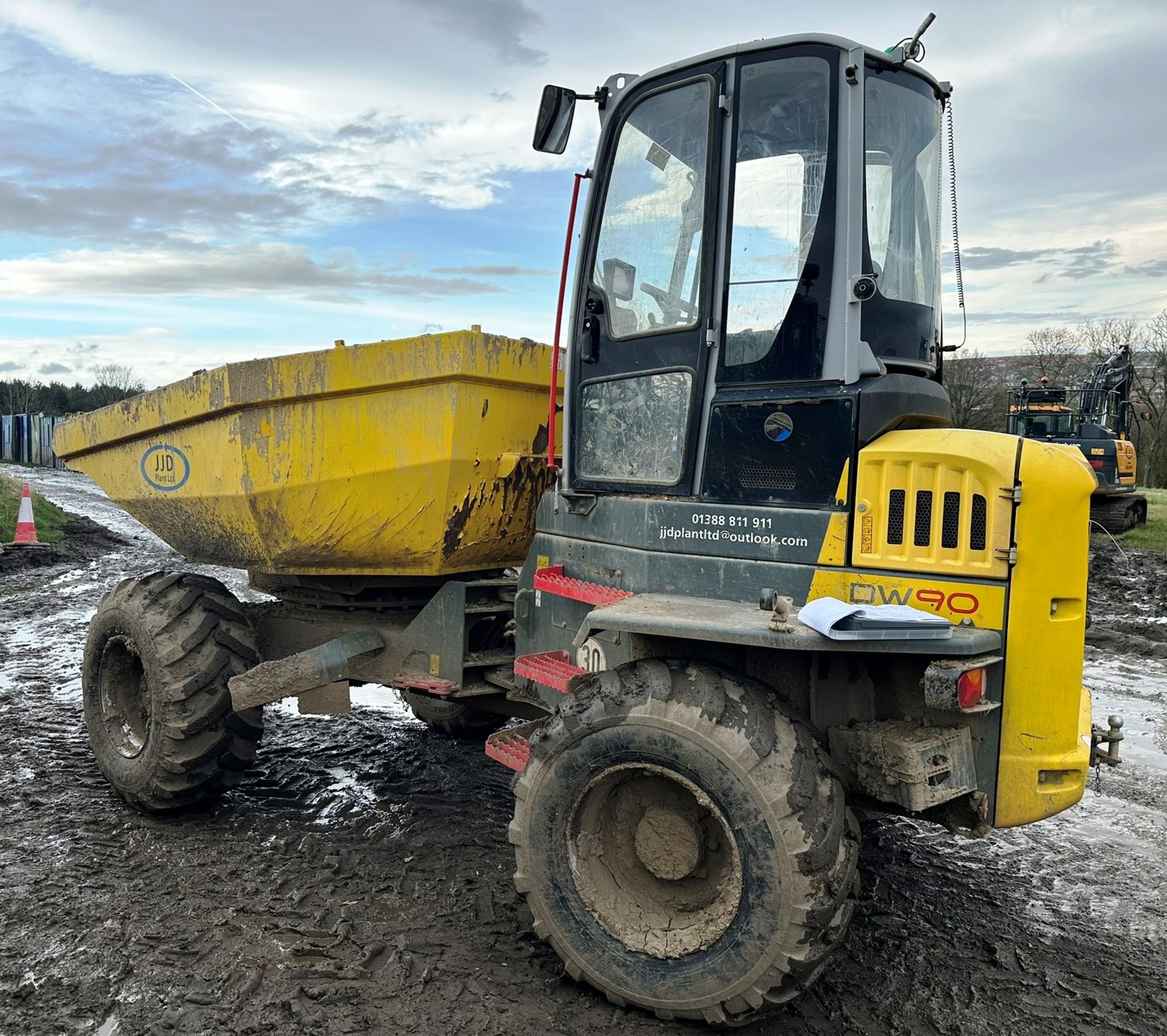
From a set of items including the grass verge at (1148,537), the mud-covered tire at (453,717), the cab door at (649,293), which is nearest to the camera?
the cab door at (649,293)

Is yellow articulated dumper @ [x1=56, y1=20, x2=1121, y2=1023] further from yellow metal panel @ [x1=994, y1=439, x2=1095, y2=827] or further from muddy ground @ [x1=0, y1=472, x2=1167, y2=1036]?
muddy ground @ [x1=0, y1=472, x2=1167, y2=1036]

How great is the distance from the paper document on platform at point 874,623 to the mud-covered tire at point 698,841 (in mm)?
353

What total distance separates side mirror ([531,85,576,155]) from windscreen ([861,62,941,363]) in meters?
1.11

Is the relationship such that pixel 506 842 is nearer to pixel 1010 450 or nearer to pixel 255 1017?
pixel 255 1017

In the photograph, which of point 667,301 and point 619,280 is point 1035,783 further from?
point 619,280

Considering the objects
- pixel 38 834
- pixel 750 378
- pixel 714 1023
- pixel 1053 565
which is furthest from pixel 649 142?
pixel 38 834

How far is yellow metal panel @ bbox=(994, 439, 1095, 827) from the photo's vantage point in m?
2.89

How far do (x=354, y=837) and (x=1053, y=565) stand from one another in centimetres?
313

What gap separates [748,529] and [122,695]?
3546mm

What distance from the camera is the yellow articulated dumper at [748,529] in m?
2.85

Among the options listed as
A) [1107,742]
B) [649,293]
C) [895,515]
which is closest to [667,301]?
[649,293]

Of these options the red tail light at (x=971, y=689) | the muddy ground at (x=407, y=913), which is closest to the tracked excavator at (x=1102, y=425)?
the muddy ground at (x=407, y=913)

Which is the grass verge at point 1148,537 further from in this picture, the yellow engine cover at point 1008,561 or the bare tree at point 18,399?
the bare tree at point 18,399

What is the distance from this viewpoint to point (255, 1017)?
2990 millimetres
